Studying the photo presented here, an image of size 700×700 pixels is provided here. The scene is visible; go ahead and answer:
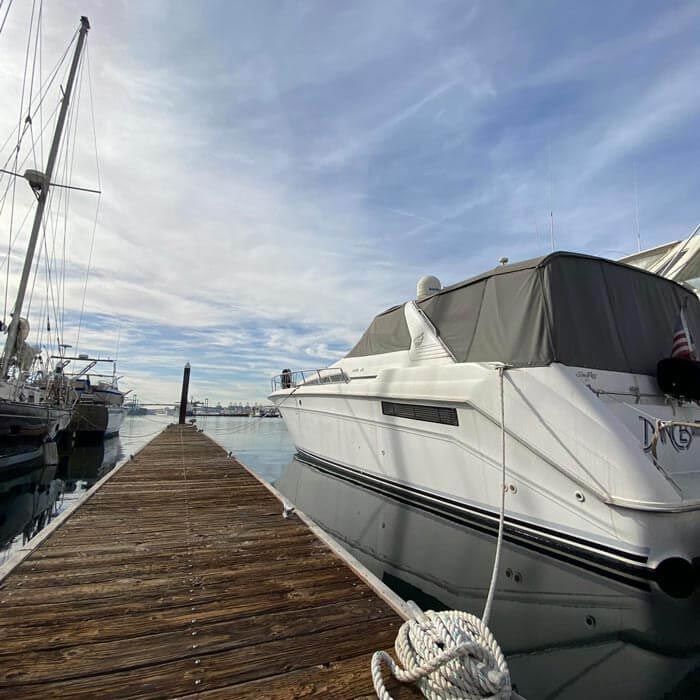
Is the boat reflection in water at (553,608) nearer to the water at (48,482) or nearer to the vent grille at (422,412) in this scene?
the vent grille at (422,412)

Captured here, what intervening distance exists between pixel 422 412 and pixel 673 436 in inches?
106

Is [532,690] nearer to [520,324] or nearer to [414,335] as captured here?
[520,324]

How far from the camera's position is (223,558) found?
3125 millimetres

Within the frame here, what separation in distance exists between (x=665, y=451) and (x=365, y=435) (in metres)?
4.18

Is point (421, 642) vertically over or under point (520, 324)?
under

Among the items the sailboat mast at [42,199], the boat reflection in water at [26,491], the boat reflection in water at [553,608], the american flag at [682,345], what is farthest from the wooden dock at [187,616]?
the sailboat mast at [42,199]

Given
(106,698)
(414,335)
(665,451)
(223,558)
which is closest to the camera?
(106,698)

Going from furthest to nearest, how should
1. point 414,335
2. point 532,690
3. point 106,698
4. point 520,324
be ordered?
point 414,335 → point 520,324 → point 532,690 → point 106,698

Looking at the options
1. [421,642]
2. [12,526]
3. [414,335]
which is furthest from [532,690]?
[12,526]

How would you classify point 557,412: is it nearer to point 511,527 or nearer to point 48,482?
point 511,527

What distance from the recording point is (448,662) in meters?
1.66

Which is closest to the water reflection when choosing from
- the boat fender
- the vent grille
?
the vent grille

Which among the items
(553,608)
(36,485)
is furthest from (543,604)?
(36,485)

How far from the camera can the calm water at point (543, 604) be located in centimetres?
243
